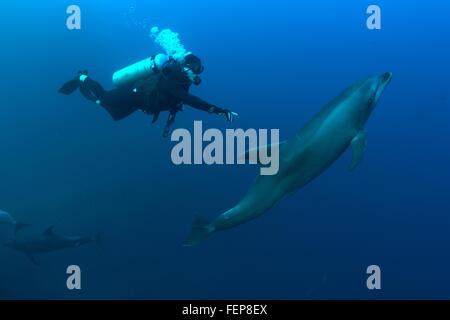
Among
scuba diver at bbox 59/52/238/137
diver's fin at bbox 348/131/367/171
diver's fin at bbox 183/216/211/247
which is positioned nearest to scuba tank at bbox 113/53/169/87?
scuba diver at bbox 59/52/238/137

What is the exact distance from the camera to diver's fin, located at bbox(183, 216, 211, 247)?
6.98 metres

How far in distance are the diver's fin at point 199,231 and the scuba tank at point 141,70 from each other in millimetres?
2751

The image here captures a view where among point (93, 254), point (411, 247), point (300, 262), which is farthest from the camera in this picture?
point (411, 247)

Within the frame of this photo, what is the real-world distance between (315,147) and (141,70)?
3.57 meters

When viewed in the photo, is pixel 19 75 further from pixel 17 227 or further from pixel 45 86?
pixel 17 227

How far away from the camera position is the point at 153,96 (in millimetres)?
8102

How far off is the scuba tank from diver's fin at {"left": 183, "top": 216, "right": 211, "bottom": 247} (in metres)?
2.75

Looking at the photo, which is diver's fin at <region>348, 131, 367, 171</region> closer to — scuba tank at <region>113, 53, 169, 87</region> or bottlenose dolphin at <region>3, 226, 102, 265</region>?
scuba tank at <region>113, 53, 169, 87</region>

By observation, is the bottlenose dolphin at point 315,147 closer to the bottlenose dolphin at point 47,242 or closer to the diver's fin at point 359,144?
the diver's fin at point 359,144

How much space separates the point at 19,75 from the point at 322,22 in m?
19.8

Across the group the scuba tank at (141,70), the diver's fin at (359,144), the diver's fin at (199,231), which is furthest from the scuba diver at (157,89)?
the diver's fin at (359,144)

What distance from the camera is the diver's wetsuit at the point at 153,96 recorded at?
7.63 metres
